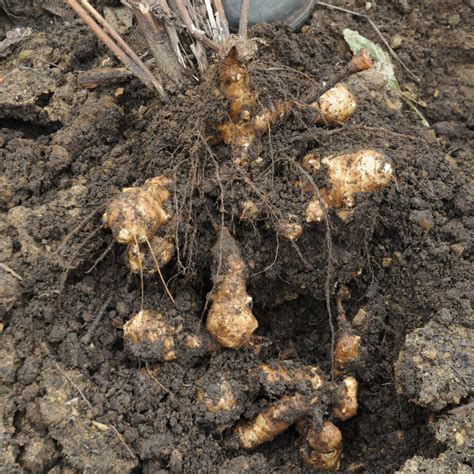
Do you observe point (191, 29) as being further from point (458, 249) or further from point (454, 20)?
point (454, 20)

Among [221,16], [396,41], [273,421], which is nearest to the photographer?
[273,421]

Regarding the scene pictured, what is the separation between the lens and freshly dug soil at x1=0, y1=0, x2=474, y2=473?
4.82ft

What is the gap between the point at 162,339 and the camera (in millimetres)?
1544

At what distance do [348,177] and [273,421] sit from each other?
0.72 meters

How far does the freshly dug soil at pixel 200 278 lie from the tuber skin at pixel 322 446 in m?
0.05

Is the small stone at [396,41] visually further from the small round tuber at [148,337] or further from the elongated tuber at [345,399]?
the small round tuber at [148,337]

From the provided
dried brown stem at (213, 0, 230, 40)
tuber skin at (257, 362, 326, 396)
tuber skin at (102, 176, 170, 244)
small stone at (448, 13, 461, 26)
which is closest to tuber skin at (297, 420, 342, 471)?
tuber skin at (257, 362, 326, 396)

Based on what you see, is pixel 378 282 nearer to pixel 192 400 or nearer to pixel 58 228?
pixel 192 400

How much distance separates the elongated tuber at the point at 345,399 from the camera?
166cm

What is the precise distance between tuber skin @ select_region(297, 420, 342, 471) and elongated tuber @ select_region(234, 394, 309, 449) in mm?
67

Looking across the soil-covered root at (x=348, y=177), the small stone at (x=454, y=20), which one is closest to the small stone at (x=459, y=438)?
the soil-covered root at (x=348, y=177)

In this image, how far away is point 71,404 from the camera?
1438mm

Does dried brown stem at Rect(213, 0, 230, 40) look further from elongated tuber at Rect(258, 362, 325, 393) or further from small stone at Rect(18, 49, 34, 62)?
elongated tuber at Rect(258, 362, 325, 393)

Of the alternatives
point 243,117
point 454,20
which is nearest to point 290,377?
point 243,117
